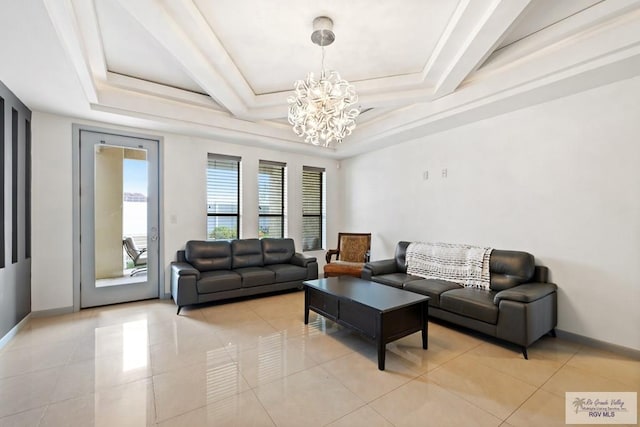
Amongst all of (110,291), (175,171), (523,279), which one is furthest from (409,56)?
(110,291)

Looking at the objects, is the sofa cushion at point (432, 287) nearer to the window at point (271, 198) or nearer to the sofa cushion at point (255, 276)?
the sofa cushion at point (255, 276)

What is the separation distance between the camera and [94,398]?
208 centimetres

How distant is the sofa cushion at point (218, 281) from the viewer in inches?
156

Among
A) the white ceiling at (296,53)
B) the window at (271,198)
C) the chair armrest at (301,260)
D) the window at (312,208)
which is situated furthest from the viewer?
the window at (312,208)

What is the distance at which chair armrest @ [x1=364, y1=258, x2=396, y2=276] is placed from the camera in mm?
4270

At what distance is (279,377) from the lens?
7.72 feet

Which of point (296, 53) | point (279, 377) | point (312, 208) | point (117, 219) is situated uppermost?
point (296, 53)

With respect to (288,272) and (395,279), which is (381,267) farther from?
(288,272)

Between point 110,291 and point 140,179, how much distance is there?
1.71 metres

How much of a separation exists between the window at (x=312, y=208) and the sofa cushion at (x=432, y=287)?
9.35ft

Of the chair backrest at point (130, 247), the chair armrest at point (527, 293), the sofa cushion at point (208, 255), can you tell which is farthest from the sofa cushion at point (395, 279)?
the chair backrest at point (130, 247)

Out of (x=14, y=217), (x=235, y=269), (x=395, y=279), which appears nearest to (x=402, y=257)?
(x=395, y=279)

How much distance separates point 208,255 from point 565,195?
480 centimetres

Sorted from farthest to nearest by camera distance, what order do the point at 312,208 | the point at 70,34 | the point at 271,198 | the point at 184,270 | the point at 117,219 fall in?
1. the point at 312,208
2. the point at 271,198
3. the point at 117,219
4. the point at 184,270
5. the point at 70,34
